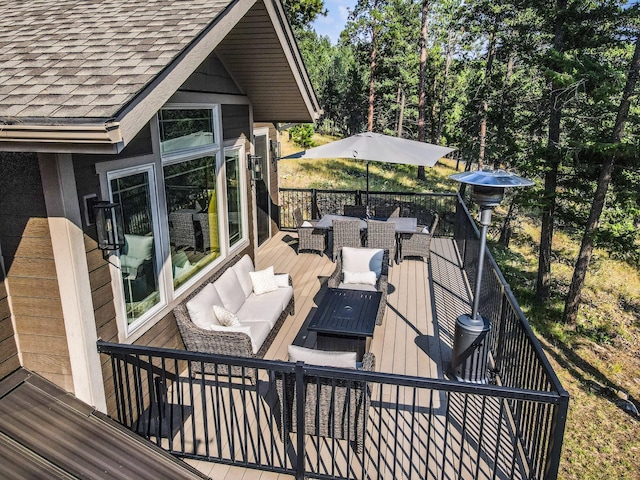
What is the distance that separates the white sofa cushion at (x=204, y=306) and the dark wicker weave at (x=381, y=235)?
3.44 metres

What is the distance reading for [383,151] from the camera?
25.2 feet

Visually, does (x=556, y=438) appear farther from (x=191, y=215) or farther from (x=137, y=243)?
(x=191, y=215)

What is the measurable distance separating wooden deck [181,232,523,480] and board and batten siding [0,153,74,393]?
4.50 ft

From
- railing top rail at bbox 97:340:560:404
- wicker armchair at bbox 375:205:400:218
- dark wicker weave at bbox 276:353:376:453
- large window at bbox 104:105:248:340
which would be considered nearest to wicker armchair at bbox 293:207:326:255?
wicker armchair at bbox 375:205:400:218

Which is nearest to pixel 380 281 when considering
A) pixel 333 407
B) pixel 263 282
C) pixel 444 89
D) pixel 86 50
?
pixel 263 282

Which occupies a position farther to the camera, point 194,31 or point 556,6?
point 556,6

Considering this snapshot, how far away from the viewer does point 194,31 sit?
3229 mm

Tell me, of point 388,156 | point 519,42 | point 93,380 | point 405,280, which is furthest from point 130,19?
point 519,42

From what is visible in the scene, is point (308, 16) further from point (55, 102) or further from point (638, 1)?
point (55, 102)

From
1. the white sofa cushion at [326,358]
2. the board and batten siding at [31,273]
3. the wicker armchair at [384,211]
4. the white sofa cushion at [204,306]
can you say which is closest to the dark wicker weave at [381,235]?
the wicker armchair at [384,211]

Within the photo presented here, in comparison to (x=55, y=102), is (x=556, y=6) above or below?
above

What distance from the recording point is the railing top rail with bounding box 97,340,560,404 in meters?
2.62

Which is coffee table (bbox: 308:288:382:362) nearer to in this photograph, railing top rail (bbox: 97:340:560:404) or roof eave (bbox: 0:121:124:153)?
railing top rail (bbox: 97:340:560:404)

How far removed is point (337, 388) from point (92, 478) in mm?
1687
